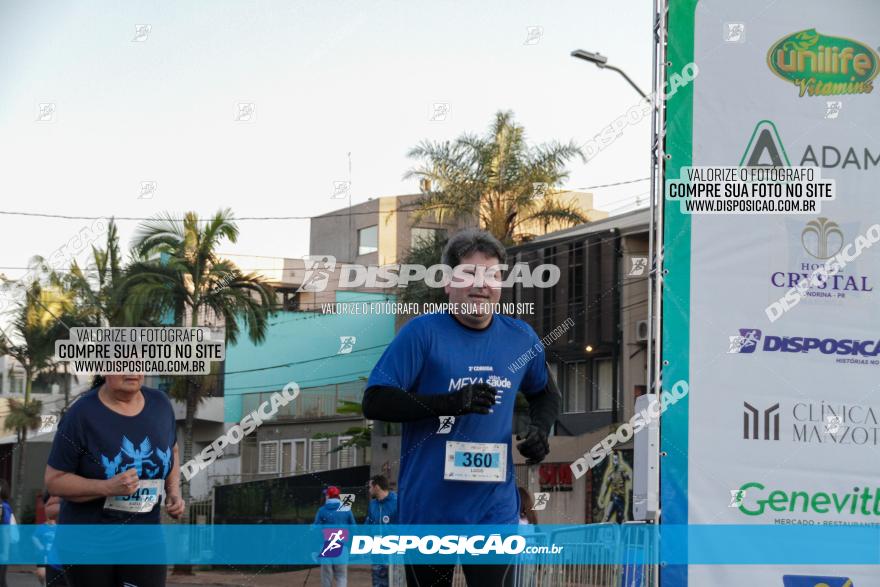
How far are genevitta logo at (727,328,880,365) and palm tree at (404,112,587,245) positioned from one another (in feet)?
57.6

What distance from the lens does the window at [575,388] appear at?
83.2 ft

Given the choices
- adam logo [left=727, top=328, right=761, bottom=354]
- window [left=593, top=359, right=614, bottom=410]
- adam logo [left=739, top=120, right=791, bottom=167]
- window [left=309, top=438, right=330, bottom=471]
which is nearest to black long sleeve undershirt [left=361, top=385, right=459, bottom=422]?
adam logo [left=727, top=328, right=761, bottom=354]

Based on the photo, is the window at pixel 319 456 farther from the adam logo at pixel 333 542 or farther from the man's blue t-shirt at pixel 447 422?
the man's blue t-shirt at pixel 447 422

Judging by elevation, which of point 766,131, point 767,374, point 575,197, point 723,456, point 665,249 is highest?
point 575,197

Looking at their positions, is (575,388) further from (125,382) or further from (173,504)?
(125,382)

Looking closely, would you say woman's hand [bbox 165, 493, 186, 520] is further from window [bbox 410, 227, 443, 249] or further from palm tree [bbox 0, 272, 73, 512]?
window [bbox 410, 227, 443, 249]

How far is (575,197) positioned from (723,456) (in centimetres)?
2009

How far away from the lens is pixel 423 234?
27656 millimetres

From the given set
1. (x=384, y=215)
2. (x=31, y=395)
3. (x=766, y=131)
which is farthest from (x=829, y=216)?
(x=384, y=215)

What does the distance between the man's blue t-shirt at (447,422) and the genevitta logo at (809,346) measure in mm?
1756

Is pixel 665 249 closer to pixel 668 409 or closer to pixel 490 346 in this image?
pixel 668 409

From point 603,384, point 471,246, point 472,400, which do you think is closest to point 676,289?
point 471,246

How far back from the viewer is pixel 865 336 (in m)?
5.78

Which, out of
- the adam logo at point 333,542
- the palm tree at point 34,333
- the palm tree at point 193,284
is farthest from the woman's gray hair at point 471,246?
the palm tree at point 193,284
